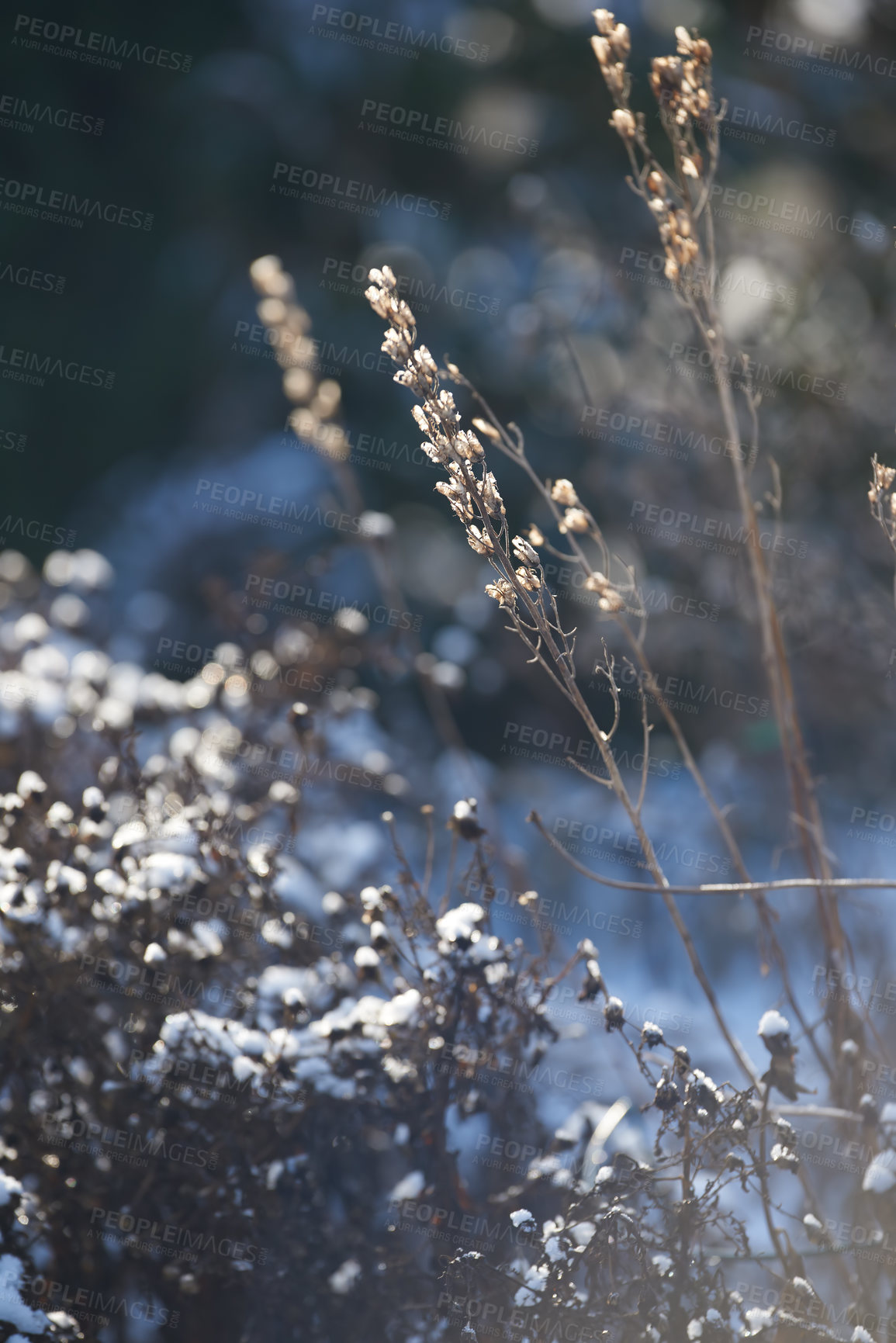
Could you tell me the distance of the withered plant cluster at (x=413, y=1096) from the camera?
56.6 inches

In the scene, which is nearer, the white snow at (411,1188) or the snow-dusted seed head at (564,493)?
the snow-dusted seed head at (564,493)

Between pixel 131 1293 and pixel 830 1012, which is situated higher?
pixel 830 1012

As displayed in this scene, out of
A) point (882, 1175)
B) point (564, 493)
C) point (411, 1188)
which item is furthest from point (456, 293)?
point (882, 1175)

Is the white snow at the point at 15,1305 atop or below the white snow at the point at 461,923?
below

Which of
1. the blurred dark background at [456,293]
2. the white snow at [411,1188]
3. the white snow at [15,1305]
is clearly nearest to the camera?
the white snow at [15,1305]

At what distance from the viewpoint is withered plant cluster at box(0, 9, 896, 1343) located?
56.6 inches

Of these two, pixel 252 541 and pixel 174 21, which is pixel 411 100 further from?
pixel 252 541

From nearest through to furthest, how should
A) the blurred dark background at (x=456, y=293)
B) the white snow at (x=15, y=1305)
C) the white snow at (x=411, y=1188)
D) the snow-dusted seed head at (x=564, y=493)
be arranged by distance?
the snow-dusted seed head at (x=564, y=493) → the white snow at (x=15, y=1305) → the white snow at (x=411, y=1188) → the blurred dark background at (x=456, y=293)

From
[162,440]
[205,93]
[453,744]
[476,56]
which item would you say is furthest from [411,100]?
[453,744]

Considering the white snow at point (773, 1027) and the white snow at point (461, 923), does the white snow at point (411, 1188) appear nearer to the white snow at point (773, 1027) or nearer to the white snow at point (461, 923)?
the white snow at point (461, 923)

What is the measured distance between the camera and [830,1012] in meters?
1.82

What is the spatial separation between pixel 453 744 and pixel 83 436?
474 cm

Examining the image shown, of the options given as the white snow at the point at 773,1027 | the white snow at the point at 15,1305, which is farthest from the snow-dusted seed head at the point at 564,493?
the white snow at the point at 15,1305

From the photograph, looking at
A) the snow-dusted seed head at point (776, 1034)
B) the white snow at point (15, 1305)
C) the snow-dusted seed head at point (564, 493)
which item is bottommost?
the white snow at point (15, 1305)
